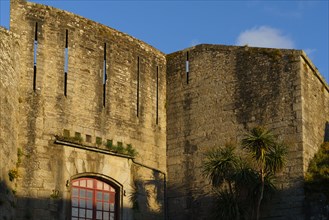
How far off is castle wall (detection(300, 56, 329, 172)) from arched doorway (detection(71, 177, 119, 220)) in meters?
5.08

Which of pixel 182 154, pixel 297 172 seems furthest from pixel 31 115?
pixel 297 172

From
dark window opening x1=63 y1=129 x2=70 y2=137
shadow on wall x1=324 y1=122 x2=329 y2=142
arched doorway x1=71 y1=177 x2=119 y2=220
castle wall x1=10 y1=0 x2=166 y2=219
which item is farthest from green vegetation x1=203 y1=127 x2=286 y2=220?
dark window opening x1=63 y1=129 x2=70 y2=137

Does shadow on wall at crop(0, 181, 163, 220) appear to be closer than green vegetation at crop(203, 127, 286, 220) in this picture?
Yes

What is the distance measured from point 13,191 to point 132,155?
3.85m

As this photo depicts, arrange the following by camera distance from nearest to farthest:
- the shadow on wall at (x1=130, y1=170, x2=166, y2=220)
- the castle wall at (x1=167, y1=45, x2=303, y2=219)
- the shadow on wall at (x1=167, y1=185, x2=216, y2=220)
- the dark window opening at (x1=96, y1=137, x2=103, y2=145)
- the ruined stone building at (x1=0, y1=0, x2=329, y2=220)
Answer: the ruined stone building at (x1=0, y1=0, x2=329, y2=220)
the dark window opening at (x1=96, y1=137, x2=103, y2=145)
the castle wall at (x1=167, y1=45, x2=303, y2=219)
the shadow on wall at (x1=130, y1=170, x2=166, y2=220)
the shadow on wall at (x1=167, y1=185, x2=216, y2=220)

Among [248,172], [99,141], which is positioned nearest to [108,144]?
[99,141]

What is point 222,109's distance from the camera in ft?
68.0

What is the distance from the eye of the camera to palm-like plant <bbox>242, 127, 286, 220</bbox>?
58.9 feet

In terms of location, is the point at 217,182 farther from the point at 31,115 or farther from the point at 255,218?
the point at 31,115

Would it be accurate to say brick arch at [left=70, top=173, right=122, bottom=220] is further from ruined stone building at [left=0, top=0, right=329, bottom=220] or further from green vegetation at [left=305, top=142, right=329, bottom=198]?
green vegetation at [left=305, top=142, right=329, bottom=198]

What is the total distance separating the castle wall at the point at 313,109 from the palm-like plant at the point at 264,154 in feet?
4.20

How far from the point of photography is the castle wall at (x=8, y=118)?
16.6 metres

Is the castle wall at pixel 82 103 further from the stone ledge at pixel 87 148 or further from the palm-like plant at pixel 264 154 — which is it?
the palm-like plant at pixel 264 154

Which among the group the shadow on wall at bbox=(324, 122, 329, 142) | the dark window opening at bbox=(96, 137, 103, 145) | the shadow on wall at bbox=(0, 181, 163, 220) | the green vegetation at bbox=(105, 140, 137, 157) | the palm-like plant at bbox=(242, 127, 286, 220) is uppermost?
the shadow on wall at bbox=(324, 122, 329, 142)
